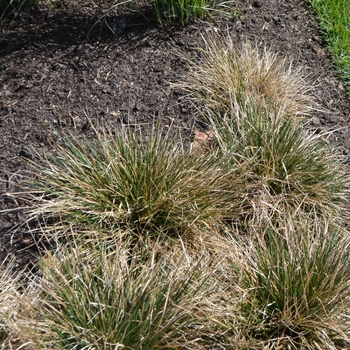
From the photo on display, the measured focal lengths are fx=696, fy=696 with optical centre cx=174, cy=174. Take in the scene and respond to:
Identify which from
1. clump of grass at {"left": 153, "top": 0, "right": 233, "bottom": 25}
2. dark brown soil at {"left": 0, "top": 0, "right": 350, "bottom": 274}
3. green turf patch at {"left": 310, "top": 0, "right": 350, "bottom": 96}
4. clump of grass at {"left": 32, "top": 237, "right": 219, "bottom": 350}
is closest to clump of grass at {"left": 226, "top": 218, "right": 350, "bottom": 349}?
clump of grass at {"left": 32, "top": 237, "right": 219, "bottom": 350}

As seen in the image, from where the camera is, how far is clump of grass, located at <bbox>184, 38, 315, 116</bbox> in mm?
4301

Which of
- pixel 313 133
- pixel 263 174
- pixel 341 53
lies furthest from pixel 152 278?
pixel 341 53

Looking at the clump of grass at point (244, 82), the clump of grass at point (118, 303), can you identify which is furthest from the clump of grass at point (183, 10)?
the clump of grass at point (118, 303)


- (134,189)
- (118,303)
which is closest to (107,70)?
(134,189)

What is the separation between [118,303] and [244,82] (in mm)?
1919

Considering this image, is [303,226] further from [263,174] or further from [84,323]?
[84,323]

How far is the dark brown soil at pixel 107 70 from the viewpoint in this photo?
411cm

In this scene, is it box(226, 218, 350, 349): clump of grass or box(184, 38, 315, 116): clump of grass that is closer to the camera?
box(226, 218, 350, 349): clump of grass

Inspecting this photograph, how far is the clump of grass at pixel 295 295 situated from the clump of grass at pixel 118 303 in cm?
23

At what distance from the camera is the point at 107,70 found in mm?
4508

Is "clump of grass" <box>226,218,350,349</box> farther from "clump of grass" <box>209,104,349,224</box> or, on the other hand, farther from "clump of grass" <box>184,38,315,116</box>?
"clump of grass" <box>184,38,315,116</box>

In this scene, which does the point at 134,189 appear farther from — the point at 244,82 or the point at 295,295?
the point at 244,82

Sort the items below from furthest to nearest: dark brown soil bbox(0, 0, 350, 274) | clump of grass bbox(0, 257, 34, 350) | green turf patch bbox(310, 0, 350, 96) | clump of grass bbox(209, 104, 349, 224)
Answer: green turf patch bbox(310, 0, 350, 96) < dark brown soil bbox(0, 0, 350, 274) < clump of grass bbox(209, 104, 349, 224) < clump of grass bbox(0, 257, 34, 350)

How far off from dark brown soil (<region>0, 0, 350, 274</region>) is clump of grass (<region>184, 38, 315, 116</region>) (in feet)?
0.36
